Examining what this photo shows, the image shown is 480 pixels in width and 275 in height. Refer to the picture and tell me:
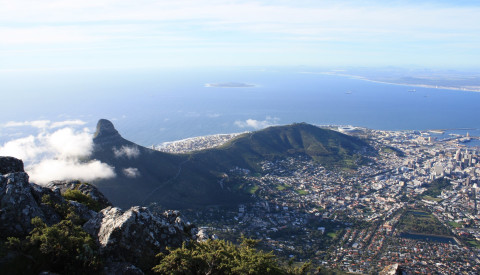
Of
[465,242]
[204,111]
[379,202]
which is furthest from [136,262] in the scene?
[204,111]

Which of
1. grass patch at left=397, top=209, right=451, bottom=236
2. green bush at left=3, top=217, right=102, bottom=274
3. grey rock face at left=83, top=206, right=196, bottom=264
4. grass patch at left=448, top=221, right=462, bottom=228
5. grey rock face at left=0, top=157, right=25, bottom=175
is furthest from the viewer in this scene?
grass patch at left=448, top=221, right=462, bottom=228

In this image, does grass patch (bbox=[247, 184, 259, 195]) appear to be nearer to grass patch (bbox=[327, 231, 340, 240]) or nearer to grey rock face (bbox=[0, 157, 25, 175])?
grass patch (bbox=[327, 231, 340, 240])

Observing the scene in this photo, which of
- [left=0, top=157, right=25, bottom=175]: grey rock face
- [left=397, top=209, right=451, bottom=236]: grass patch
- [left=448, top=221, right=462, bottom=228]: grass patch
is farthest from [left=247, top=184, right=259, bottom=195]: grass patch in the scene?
[left=0, top=157, right=25, bottom=175]: grey rock face

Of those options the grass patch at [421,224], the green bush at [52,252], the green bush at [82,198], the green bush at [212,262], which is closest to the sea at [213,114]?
the grass patch at [421,224]

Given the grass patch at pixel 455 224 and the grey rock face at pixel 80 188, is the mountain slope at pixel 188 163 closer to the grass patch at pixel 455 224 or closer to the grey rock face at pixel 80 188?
the grey rock face at pixel 80 188

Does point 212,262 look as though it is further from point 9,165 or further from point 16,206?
point 9,165

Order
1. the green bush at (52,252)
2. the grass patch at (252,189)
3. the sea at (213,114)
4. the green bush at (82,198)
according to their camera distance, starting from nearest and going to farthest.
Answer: the green bush at (52,252) < the green bush at (82,198) < the grass patch at (252,189) < the sea at (213,114)

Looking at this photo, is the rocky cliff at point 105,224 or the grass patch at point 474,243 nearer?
the rocky cliff at point 105,224
